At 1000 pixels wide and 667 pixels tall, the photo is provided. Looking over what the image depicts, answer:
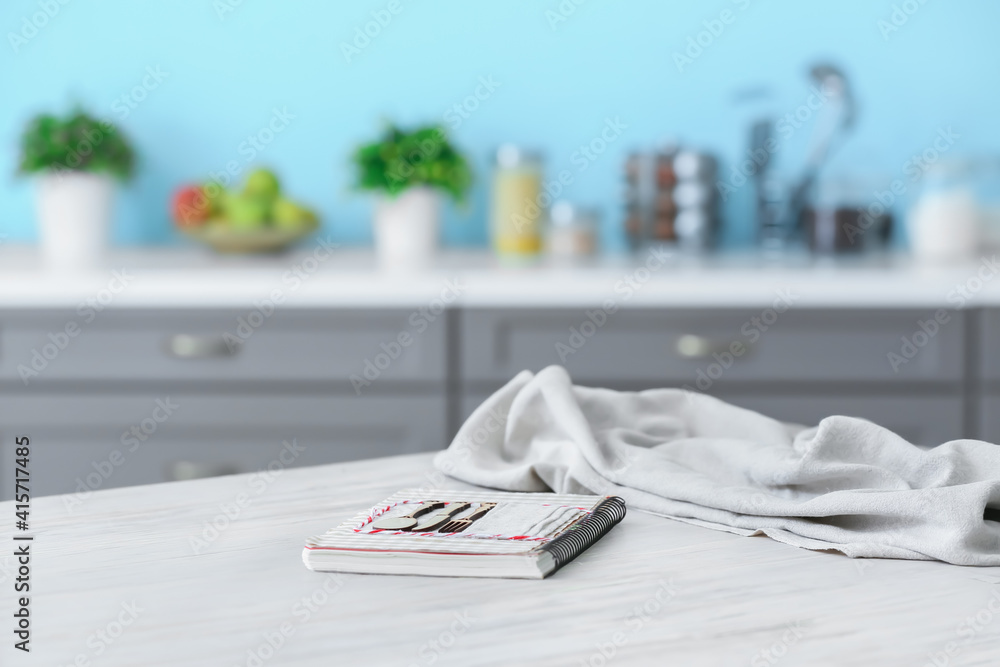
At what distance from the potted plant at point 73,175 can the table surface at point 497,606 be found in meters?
1.73

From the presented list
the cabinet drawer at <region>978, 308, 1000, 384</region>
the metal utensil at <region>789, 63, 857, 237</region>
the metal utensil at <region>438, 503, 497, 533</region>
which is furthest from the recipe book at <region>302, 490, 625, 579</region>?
the metal utensil at <region>789, 63, 857, 237</region>

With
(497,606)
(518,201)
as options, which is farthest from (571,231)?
(497,606)

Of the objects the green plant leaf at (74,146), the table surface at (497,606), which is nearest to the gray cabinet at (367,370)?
Result: the green plant leaf at (74,146)

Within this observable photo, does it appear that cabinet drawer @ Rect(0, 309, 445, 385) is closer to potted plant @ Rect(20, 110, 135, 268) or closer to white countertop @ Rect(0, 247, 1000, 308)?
white countertop @ Rect(0, 247, 1000, 308)

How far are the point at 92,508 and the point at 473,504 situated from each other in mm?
320

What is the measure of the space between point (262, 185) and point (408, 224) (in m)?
0.36

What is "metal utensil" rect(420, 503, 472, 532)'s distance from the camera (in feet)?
2.33

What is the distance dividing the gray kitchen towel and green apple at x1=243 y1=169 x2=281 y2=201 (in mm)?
1535

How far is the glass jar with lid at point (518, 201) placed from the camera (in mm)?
2424

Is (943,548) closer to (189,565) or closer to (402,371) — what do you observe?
(189,565)

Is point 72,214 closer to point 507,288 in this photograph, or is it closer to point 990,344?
point 507,288

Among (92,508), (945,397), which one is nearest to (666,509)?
(92,508)

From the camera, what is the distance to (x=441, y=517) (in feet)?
2.40

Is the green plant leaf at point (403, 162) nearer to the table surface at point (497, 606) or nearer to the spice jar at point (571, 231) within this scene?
the spice jar at point (571, 231)
